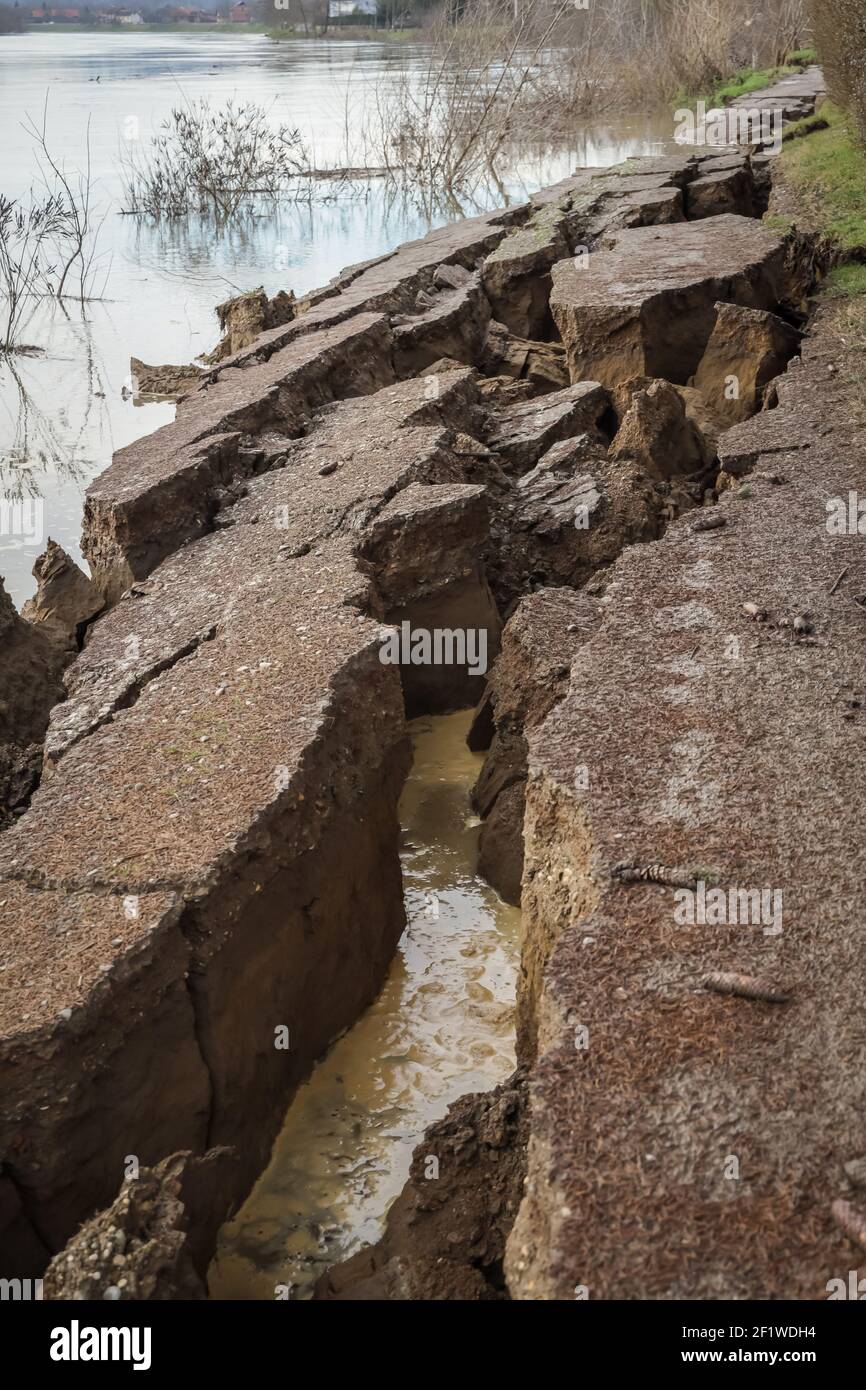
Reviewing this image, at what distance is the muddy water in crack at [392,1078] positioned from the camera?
2531 millimetres

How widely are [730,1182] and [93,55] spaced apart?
41.6m

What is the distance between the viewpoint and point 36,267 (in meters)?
11.5

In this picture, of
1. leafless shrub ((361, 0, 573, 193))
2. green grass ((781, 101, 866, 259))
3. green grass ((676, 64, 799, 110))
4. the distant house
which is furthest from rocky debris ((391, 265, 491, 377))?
the distant house

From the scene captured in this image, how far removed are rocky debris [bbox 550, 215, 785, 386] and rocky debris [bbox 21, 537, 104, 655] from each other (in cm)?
275

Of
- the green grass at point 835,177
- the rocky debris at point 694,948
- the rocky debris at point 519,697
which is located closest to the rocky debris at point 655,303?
the green grass at point 835,177

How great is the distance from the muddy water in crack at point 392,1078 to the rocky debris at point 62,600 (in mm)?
1695

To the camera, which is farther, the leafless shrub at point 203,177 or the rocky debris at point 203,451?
the leafless shrub at point 203,177

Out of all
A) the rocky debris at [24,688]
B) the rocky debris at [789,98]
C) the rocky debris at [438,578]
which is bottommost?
the rocky debris at [24,688]

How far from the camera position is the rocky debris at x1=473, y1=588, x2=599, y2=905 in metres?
3.53

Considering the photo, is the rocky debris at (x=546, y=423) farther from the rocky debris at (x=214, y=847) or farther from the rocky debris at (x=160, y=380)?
the rocky debris at (x=160, y=380)

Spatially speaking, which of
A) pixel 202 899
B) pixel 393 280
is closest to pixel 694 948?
pixel 202 899

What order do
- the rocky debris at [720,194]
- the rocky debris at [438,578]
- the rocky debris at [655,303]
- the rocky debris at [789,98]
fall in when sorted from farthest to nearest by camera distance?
1. the rocky debris at [789,98]
2. the rocky debris at [720,194]
3. the rocky debris at [655,303]
4. the rocky debris at [438,578]

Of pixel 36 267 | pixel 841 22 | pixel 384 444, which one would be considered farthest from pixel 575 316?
pixel 36 267

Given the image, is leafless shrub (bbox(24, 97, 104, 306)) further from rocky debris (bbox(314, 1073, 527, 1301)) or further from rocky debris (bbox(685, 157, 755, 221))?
rocky debris (bbox(314, 1073, 527, 1301))
